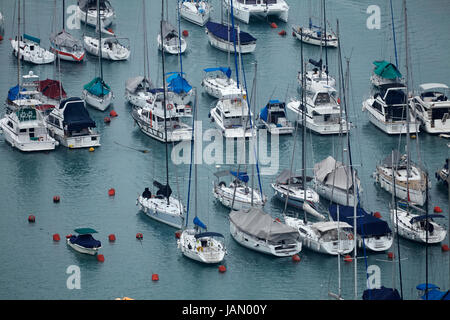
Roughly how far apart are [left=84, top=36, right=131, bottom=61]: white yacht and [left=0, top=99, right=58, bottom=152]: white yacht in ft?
51.1

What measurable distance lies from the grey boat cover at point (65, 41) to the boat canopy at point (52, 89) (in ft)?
29.1

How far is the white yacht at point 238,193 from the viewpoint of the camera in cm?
6888

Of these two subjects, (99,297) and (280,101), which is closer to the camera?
(99,297)

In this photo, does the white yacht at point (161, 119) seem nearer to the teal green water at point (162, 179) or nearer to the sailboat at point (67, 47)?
the teal green water at point (162, 179)

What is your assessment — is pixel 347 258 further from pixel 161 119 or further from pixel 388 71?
pixel 388 71

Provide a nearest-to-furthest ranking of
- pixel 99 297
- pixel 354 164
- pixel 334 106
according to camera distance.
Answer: pixel 99 297 → pixel 354 164 → pixel 334 106

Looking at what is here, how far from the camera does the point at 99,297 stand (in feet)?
198

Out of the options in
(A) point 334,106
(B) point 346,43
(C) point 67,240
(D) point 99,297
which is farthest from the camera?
(B) point 346,43

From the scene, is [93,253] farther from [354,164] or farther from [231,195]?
[354,164]

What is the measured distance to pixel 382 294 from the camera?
5641 centimetres

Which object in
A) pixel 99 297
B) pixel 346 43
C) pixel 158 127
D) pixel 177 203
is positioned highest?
pixel 346 43

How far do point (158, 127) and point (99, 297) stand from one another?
69.4 ft

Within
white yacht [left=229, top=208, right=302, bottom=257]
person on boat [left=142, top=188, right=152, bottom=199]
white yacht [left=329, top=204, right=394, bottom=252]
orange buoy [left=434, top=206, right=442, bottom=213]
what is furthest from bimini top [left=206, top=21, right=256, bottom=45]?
white yacht [left=329, top=204, right=394, bottom=252]

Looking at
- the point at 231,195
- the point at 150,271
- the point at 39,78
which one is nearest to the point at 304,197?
the point at 231,195
